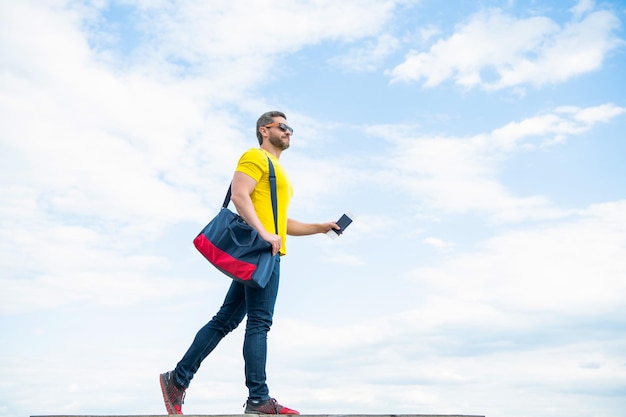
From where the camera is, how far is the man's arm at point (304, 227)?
657 centimetres

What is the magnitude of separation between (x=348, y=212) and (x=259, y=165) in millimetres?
1247

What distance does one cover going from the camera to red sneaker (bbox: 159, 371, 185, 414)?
591 centimetres

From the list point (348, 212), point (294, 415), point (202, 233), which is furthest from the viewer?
point (348, 212)

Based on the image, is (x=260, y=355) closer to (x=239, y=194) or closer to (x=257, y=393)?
(x=257, y=393)

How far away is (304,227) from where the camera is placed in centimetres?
659

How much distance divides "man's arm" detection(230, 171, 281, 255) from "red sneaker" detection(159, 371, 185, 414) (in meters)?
1.56

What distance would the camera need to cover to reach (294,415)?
537 centimetres

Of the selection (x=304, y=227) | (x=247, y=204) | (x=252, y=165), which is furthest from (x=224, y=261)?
(x=304, y=227)

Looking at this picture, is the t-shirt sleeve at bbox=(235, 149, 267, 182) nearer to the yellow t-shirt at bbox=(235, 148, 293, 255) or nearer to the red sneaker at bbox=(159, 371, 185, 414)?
the yellow t-shirt at bbox=(235, 148, 293, 255)

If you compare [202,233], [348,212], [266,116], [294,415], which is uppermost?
[266,116]

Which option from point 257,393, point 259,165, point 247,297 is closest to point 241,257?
point 247,297

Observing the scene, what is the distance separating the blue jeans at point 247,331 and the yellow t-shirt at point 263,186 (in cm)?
33

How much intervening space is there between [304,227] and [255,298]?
3.85ft

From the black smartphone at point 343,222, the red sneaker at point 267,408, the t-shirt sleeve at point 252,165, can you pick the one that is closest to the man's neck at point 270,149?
the t-shirt sleeve at point 252,165
